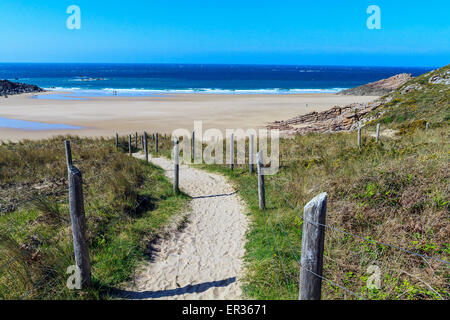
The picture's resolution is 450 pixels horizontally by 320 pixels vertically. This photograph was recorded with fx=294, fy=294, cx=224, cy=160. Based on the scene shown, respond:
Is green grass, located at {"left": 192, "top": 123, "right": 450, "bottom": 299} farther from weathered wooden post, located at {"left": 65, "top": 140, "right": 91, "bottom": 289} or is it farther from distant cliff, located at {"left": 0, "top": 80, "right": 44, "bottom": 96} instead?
distant cliff, located at {"left": 0, "top": 80, "right": 44, "bottom": 96}

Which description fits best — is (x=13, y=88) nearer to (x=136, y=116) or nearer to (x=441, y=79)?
(x=136, y=116)

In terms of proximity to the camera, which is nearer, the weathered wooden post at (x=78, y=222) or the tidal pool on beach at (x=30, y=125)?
the weathered wooden post at (x=78, y=222)

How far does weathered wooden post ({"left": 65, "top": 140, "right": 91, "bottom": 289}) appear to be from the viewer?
4.09 m

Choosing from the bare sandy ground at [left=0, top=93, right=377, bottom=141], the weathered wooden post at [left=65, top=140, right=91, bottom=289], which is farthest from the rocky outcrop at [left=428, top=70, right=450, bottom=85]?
the weathered wooden post at [left=65, top=140, right=91, bottom=289]

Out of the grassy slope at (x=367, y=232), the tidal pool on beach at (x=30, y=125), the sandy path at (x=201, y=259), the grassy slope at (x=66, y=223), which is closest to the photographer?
the grassy slope at (x=367, y=232)

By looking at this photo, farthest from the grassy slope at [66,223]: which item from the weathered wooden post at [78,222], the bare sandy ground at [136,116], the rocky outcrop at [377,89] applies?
the rocky outcrop at [377,89]

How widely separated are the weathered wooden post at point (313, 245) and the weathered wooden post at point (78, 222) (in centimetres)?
307

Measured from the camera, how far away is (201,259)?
230 inches

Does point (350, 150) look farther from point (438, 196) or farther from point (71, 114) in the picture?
point (71, 114)

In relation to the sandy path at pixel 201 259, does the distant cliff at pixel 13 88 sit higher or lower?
higher

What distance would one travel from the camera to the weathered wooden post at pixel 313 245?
2955mm

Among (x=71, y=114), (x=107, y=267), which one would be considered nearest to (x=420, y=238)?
(x=107, y=267)

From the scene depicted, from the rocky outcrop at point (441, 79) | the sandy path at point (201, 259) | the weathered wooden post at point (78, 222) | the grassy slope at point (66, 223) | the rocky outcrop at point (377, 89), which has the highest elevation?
the rocky outcrop at point (377, 89)

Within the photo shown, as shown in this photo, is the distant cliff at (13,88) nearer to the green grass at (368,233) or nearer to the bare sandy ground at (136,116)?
the bare sandy ground at (136,116)
